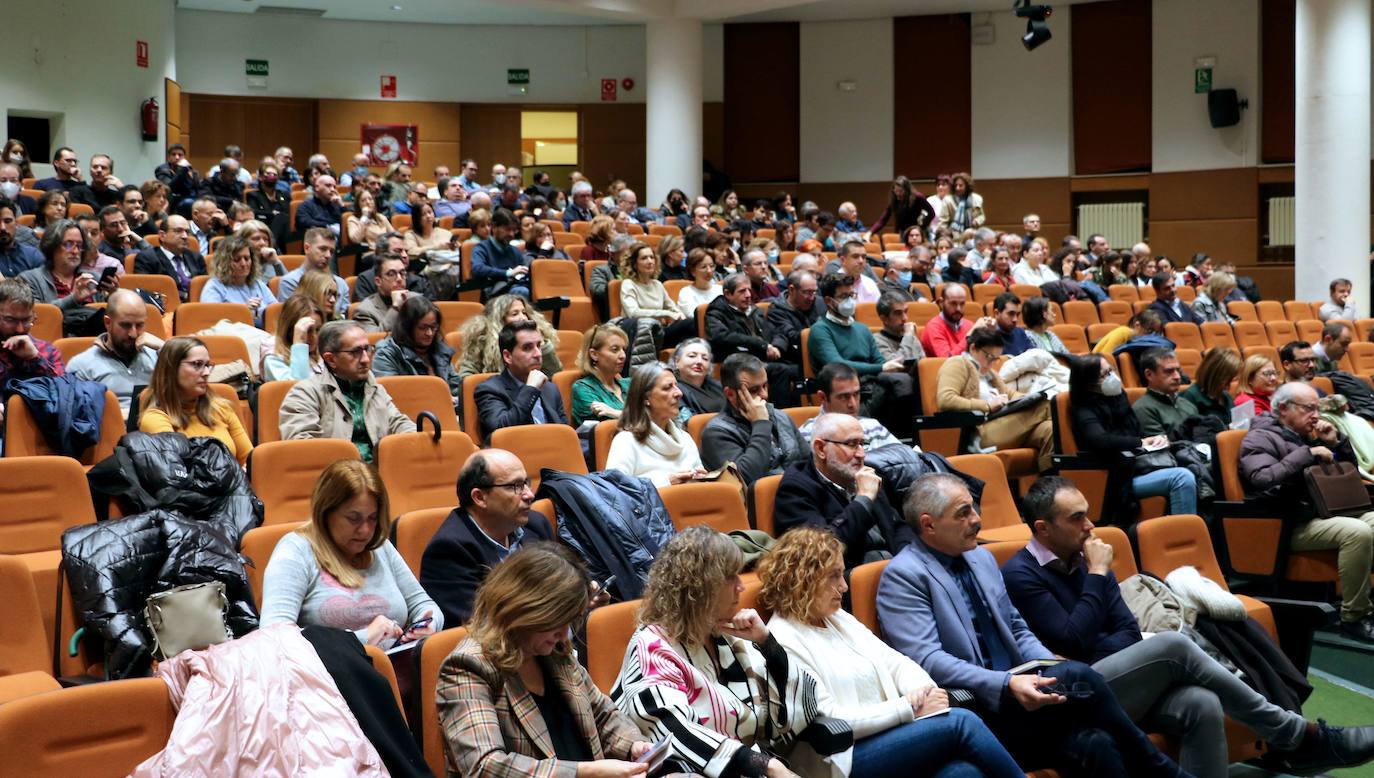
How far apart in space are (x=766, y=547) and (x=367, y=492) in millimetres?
1174

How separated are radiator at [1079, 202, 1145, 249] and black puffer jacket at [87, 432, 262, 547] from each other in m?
12.2

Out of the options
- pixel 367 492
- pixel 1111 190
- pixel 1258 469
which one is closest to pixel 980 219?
pixel 1111 190

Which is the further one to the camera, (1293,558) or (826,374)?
(1293,558)

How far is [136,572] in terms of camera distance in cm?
245

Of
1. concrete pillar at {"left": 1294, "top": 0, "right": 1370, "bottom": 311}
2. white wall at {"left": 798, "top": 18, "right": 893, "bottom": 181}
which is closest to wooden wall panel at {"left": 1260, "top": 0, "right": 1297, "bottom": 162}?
concrete pillar at {"left": 1294, "top": 0, "right": 1370, "bottom": 311}

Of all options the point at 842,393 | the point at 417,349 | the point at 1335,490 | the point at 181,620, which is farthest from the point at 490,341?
the point at 1335,490

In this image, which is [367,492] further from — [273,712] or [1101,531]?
[1101,531]

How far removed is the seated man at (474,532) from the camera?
9.05ft

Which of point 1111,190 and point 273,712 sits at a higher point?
point 1111,190

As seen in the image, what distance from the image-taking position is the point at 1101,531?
11.4ft

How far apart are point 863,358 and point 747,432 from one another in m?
1.76

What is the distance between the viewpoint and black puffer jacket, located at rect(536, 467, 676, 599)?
310cm

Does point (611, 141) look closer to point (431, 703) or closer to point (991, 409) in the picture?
point (991, 409)

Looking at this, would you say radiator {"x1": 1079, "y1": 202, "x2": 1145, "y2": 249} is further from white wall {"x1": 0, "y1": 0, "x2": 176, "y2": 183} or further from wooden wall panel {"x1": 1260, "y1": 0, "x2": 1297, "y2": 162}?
white wall {"x1": 0, "y1": 0, "x2": 176, "y2": 183}
